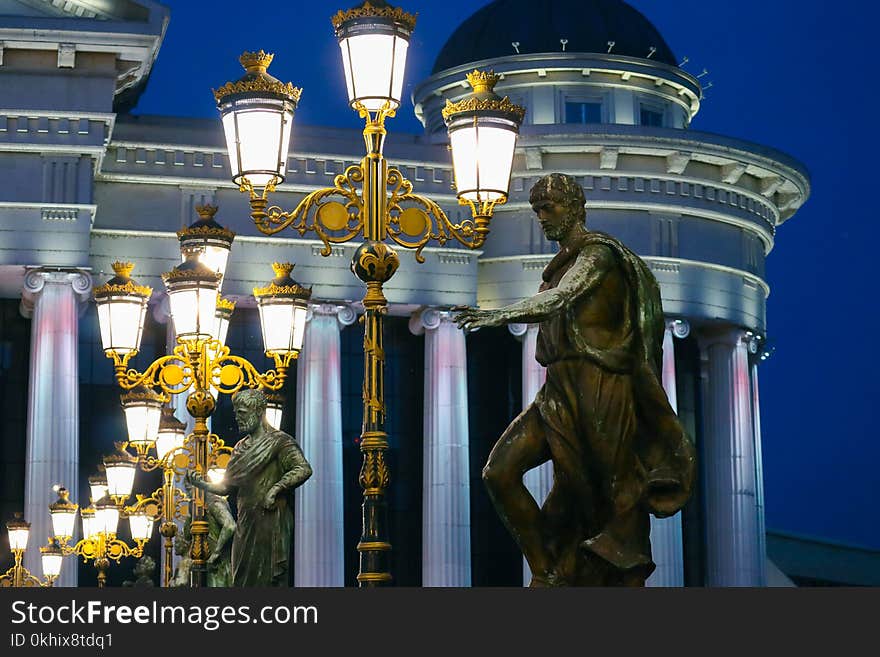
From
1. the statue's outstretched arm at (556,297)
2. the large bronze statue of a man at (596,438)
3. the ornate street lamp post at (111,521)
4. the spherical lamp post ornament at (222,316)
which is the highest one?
the spherical lamp post ornament at (222,316)

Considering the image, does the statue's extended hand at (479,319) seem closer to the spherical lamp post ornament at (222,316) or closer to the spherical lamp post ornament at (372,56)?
the spherical lamp post ornament at (372,56)

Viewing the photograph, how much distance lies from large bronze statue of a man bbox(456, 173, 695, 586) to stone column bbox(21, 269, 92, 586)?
3031 cm

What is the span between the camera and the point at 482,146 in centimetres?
1697

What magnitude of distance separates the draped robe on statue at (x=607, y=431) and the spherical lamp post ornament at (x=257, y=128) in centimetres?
530

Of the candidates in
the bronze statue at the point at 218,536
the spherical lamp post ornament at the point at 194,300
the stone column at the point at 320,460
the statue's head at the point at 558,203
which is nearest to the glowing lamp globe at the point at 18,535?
the stone column at the point at 320,460

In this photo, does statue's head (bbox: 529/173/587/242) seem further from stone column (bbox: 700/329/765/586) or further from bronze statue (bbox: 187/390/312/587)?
stone column (bbox: 700/329/765/586)

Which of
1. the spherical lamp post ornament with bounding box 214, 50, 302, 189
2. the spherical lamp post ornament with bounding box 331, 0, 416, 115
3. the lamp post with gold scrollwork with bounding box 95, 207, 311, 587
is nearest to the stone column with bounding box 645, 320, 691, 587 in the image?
the lamp post with gold scrollwork with bounding box 95, 207, 311, 587

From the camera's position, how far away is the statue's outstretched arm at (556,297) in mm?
12109

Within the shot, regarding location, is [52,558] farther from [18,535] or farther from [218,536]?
[218,536]

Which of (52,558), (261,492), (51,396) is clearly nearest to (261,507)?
(261,492)

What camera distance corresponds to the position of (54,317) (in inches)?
1714

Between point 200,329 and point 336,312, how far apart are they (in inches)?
1018

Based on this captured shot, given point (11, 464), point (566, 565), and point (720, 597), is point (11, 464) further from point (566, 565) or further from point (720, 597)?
point (720, 597)

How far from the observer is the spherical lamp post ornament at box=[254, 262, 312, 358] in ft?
73.6
